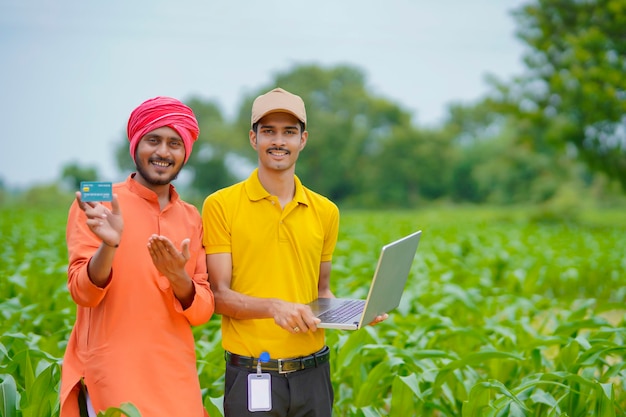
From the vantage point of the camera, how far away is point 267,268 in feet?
7.90

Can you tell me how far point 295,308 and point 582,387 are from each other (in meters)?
1.71

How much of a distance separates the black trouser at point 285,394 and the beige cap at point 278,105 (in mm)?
851

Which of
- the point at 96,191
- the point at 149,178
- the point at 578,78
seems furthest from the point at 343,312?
the point at 578,78

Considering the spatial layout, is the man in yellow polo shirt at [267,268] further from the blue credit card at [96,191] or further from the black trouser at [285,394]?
the blue credit card at [96,191]

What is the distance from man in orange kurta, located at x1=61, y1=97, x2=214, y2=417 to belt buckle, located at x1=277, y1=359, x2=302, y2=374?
0.28 meters

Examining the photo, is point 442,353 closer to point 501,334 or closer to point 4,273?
point 501,334

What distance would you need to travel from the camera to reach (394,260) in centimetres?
220

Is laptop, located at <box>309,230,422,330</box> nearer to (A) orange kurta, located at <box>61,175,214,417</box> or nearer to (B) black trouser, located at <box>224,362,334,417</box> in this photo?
(B) black trouser, located at <box>224,362,334,417</box>

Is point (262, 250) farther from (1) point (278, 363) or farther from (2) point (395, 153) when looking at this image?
(2) point (395, 153)

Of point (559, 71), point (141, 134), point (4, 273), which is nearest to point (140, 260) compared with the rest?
point (141, 134)

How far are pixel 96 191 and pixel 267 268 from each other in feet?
2.28

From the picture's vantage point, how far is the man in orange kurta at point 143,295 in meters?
2.09

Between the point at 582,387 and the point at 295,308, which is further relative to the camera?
the point at 582,387

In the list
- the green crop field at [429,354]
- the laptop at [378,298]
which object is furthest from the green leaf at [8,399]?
the laptop at [378,298]
